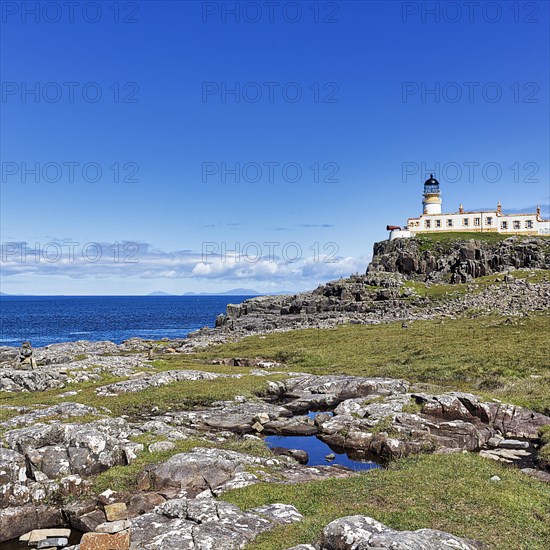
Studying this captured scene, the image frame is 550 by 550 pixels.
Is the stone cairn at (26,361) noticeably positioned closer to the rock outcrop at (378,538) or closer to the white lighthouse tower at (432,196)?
the rock outcrop at (378,538)

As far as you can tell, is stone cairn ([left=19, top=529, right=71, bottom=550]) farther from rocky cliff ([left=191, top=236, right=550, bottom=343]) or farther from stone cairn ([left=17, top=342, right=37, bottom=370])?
rocky cliff ([left=191, top=236, right=550, bottom=343])

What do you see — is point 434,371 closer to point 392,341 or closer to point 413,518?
point 392,341

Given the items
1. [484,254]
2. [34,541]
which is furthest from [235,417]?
[484,254]

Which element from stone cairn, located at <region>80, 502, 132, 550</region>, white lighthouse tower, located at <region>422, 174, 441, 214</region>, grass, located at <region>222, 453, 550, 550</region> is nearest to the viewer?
grass, located at <region>222, 453, 550, 550</region>

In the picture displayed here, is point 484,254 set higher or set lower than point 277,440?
higher

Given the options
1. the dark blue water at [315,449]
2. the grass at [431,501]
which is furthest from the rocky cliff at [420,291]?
the grass at [431,501]

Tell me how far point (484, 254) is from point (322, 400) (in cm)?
10984

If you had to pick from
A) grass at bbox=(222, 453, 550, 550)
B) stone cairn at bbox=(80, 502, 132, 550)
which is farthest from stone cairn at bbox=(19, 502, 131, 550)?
grass at bbox=(222, 453, 550, 550)

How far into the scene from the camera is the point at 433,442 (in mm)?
27438

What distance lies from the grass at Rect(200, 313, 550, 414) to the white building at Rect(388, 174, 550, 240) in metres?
88.3

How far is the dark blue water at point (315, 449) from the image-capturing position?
2670 centimetres

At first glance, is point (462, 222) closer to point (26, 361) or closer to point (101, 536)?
point (26, 361)

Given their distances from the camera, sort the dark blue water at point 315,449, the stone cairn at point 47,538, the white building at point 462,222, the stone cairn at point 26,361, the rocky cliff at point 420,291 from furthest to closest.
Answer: the white building at point 462,222, the rocky cliff at point 420,291, the stone cairn at point 26,361, the dark blue water at point 315,449, the stone cairn at point 47,538

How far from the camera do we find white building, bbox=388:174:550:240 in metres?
155
